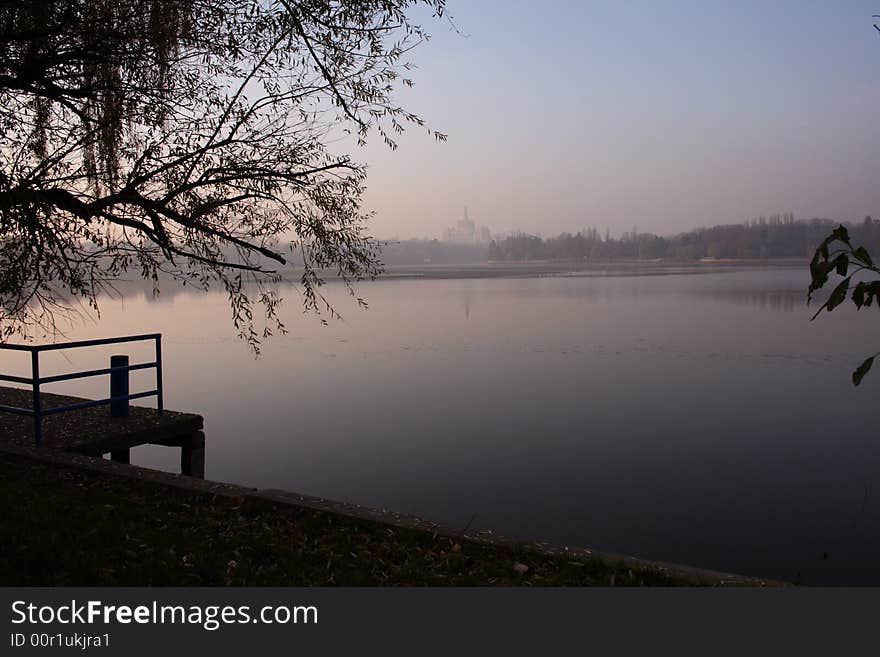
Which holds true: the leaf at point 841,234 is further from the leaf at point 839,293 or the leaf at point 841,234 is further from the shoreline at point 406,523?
the shoreline at point 406,523

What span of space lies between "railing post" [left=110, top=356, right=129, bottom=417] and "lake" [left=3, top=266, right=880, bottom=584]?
3134 millimetres

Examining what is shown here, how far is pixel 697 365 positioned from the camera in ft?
81.0

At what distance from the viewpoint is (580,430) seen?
1636 centimetres

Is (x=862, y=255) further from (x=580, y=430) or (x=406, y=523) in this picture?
(x=580, y=430)

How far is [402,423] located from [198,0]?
11.5 m

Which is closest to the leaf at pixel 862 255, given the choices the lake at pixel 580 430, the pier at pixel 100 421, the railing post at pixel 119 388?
the lake at pixel 580 430

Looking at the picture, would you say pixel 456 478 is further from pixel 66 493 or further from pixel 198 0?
pixel 198 0

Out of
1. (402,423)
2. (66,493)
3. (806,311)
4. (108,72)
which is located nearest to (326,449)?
(402,423)

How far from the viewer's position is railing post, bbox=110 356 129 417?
1120 cm

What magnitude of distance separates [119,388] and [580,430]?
32.0ft

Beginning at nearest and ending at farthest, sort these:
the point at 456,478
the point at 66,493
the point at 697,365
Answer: the point at 66,493 < the point at 456,478 < the point at 697,365

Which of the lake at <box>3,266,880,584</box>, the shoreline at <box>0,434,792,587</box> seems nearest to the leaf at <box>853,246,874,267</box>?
the shoreline at <box>0,434,792,587</box>

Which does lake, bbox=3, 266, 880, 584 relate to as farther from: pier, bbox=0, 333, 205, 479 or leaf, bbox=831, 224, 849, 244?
leaf, bbox=831, 224, 849, 244

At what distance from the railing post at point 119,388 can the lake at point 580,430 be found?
3134 millimetres
